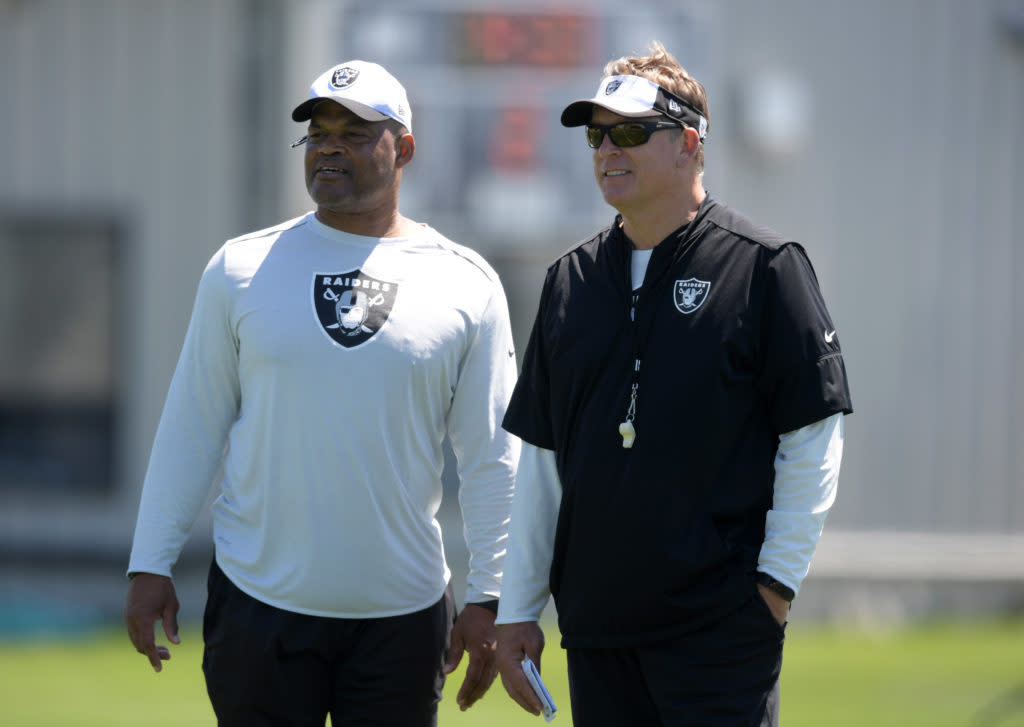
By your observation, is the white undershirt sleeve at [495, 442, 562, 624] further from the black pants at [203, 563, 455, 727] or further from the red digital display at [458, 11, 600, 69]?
the red digital display at [458, 11, 600, 69]

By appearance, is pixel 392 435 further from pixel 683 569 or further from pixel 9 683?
pixel 9 683

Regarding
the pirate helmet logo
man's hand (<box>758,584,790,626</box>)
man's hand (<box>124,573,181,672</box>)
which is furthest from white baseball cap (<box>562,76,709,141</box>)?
man's hand (<box>124,573,181,672</box>)

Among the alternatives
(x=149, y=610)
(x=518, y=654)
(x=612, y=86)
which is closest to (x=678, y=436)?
(x=518, y=654)

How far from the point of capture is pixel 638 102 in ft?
11.1

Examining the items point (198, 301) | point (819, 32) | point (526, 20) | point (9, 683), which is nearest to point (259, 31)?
point (526, 20)

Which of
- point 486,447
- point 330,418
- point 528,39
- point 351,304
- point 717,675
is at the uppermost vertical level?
point 528,39

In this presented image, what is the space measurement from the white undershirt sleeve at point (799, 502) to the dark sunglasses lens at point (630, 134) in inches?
28.3

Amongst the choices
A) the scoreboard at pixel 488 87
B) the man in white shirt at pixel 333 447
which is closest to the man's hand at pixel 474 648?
the man in white shirt at pixel 333 447

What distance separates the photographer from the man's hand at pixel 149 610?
3615mm

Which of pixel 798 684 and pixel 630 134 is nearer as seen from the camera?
pixel 630 134

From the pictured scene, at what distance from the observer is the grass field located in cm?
717

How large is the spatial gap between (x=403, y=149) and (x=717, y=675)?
152 cm

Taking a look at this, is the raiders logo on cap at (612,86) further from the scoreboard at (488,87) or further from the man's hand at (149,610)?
the scoreboard at (488,87)

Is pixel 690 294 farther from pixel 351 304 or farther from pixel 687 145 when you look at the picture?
pixel 351 304
